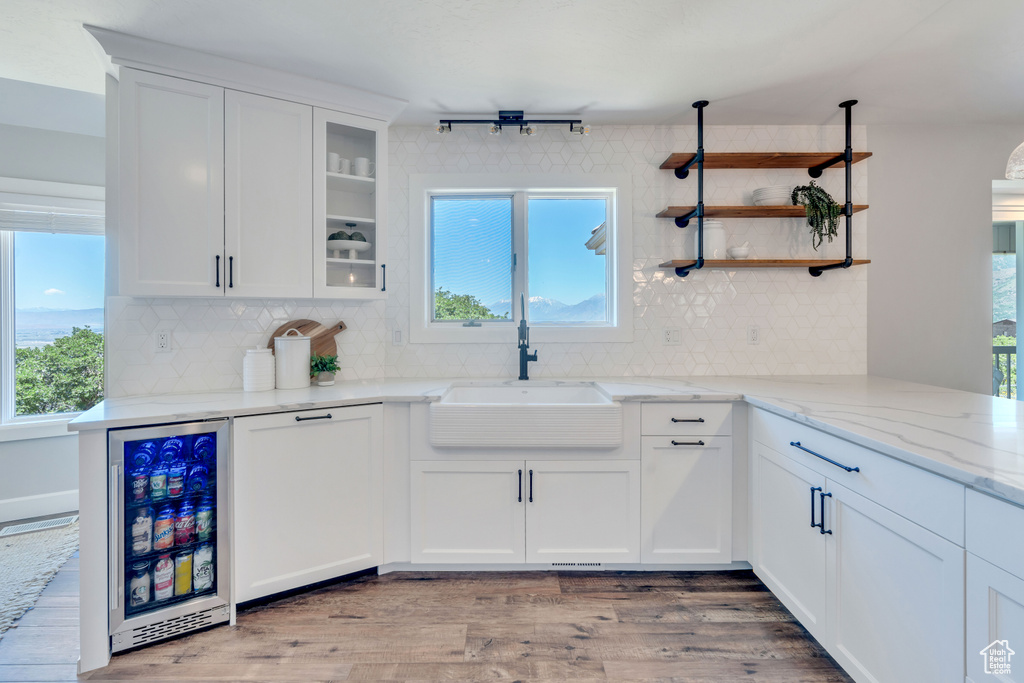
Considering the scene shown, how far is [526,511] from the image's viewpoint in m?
2.26

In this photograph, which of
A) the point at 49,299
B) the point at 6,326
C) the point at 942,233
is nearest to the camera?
the point at 942,233

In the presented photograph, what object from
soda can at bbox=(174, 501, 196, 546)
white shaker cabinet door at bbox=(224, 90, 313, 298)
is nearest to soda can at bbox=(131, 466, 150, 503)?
soda can at bbox=(174, 501, 196, 546)

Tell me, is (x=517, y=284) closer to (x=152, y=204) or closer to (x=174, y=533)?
(x=152, y=204)

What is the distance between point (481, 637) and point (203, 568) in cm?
113

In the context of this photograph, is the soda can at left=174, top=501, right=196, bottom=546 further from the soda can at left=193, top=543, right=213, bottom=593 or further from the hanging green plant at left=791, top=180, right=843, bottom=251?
the hanging green plant at left=791, top=180, right=843, bottom=251

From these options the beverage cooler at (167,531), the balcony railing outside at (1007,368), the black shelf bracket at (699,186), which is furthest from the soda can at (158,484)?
the balcony railing outside at (1007,368)

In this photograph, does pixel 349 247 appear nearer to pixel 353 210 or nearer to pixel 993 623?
pixel 353 210

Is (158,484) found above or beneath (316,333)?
beneath

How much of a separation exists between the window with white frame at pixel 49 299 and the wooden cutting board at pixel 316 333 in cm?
159

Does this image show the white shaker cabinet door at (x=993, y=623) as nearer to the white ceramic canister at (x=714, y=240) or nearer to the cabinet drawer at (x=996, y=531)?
the cabinet drawer at (x=996, y=531)

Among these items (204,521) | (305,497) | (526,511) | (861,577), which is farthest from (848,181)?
(204,521)

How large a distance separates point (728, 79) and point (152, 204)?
270cm

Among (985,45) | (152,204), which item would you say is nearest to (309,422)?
(152,204)

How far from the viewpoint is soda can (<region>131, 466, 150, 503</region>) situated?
179 cm
